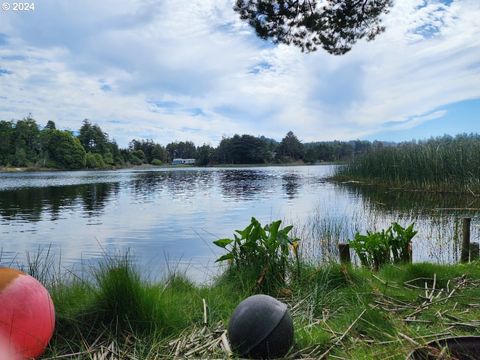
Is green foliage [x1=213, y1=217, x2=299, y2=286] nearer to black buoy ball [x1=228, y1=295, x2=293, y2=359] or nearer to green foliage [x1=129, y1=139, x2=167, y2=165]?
black buoy ball [x1=228, y1=295, x2=293, y2=359]

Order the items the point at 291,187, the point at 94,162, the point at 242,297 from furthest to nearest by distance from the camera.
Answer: the point at 94,162
the point at 291,187
the point at 242,297

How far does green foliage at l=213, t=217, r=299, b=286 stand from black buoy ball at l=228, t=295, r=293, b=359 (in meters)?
1.80

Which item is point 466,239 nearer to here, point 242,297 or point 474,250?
point 474,250

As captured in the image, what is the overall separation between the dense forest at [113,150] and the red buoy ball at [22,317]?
91744mm

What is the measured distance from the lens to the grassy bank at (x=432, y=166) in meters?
20.2

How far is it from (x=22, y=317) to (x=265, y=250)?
3.10 meters

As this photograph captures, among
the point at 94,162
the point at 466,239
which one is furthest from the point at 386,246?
the point at 94,162

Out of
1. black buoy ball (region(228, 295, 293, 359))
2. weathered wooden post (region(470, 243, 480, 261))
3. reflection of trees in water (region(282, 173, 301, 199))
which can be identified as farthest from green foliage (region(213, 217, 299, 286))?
reflection of trees in water (region(282, 173, 301, 199))

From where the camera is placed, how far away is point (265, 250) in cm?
539

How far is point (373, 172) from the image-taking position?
3042 centimetres

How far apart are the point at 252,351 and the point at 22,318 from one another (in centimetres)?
192

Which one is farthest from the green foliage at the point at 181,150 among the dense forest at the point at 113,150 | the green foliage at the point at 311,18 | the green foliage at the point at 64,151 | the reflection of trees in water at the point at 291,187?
the green foliage at the point at 311,18

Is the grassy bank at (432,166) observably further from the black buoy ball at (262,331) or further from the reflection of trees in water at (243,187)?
the black buoy ball at (262,331)

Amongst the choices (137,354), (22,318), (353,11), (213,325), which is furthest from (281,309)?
(353,11)
